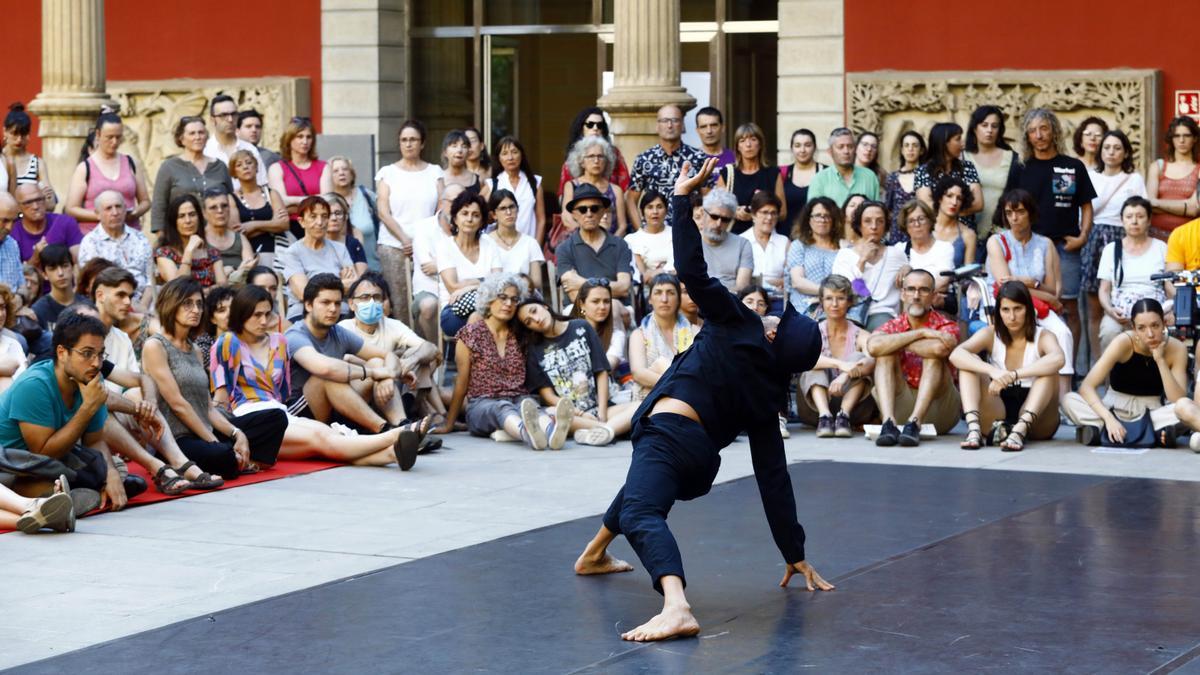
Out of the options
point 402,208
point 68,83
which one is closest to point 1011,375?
point 402,208

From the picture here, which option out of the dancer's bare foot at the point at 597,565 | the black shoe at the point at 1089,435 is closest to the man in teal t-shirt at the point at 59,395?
the dancer's bare foot at the point at 597,565

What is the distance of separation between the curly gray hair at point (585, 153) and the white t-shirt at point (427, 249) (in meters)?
1.05

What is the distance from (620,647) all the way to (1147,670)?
5.60 feet

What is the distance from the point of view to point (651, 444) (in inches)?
273

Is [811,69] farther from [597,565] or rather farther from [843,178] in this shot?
[597,565]

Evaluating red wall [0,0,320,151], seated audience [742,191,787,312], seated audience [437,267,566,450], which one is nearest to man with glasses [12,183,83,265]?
seated audience [437,267,566,450]

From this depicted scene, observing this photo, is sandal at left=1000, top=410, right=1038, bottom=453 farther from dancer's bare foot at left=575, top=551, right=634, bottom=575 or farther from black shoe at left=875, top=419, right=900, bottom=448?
dancer's bare foot at left=575, top=551, right=634, bottom=575

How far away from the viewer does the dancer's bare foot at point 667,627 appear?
20.8 ft

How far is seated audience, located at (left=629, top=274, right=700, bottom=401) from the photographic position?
11.7 meters

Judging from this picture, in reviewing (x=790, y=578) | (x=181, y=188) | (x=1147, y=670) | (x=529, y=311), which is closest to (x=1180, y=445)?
(x=529, y=311)

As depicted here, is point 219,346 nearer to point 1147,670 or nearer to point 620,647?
point 620,647

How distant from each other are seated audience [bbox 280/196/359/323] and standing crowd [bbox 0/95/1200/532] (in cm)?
2

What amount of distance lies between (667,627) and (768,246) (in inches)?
Result: 267

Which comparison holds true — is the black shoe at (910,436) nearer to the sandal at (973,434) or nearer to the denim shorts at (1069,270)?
the sandal at (973,434)
